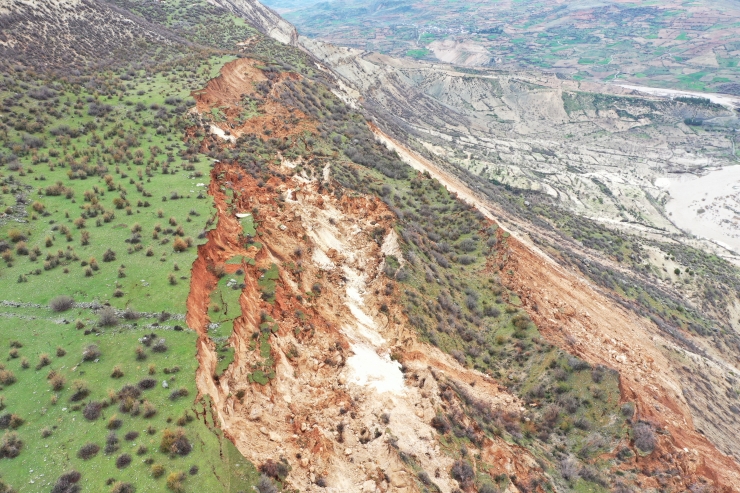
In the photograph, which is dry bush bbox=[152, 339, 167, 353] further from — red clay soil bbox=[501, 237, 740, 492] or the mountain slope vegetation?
red clay soil bbox=[501, 237, 740, 492]

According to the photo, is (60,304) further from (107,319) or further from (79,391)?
(79,391)

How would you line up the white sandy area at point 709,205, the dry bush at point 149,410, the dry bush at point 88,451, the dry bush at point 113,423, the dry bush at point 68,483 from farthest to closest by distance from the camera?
1. the white sandy area at point 709,205
2. the dry bush at point 149,410
3. the dry bush at point 113,423
4. the dry bush at point 88,451
5. the dry bush at point 68,483

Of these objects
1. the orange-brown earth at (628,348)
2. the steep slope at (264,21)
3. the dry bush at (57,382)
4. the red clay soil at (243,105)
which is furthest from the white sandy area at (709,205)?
the steep slope at (264,21)

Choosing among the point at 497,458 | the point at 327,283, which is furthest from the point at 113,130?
the point at 497,458

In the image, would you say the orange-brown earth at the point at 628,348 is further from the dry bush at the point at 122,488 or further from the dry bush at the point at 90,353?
the dry bush at the point at 90,353

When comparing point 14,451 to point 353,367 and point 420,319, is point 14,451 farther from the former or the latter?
point 420,319
